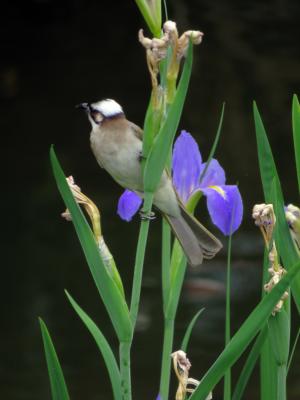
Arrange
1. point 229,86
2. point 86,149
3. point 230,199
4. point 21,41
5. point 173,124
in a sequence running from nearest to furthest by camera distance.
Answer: point 173,124, point 230,199, point 86,149, point 229,86, point 21,41

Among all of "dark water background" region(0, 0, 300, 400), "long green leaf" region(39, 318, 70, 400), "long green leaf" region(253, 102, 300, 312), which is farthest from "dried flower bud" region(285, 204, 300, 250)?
"dark water background" region(0, 0, 300, 400)

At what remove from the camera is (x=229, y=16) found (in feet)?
19.7

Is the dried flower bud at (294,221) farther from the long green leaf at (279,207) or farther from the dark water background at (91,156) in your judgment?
the dark water background at (91,156)

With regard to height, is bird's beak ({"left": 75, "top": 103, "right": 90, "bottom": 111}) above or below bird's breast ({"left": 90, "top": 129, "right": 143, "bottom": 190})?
above

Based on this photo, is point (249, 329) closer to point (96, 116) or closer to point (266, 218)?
point (266, 218)

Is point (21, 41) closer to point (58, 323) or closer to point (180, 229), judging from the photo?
point (58, 323)

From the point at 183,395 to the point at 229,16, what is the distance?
5176mm

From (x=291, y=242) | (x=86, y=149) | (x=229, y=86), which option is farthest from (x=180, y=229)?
(x=229, y=86)

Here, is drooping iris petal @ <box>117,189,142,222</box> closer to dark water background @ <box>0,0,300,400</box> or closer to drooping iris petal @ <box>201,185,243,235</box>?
drooping iris petal @ <box>201,185,243,235</box>

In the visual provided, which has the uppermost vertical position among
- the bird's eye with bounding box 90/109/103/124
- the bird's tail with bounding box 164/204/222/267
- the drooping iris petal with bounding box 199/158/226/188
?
the bird's eye with bounding box 90/109/103/124

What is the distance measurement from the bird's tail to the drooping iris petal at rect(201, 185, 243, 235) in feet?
0.25

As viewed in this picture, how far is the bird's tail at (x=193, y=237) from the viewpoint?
3.61 feet

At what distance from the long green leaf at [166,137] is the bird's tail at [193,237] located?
16cm

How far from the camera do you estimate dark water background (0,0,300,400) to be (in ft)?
9.50
